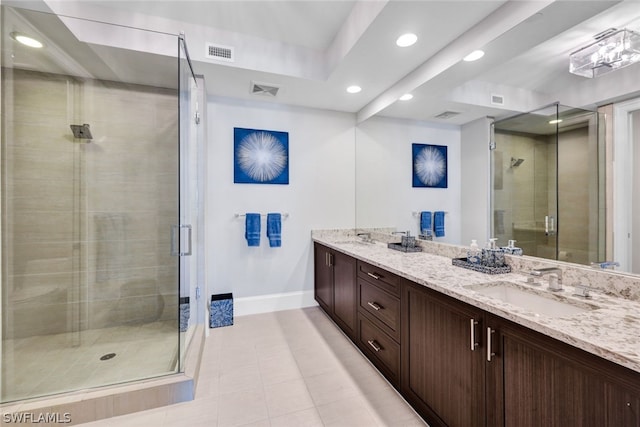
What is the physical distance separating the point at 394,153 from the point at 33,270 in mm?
3572

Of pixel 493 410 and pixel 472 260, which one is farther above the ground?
pixel 472 260

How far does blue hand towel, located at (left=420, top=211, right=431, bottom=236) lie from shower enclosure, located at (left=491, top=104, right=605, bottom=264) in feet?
1.93

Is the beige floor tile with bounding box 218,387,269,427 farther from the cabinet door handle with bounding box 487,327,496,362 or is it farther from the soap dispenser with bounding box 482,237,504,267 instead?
the soap dispenser with bounding box 482,237,504,267

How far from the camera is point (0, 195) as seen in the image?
2170mm

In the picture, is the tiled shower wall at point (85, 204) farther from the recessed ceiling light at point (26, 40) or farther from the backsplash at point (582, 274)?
the backsplash at point (582, 274)

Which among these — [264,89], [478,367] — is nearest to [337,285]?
[478,367]

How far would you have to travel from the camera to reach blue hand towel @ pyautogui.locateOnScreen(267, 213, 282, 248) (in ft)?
10.4

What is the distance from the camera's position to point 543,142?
1594mm

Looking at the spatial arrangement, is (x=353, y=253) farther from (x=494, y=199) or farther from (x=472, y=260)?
(x=494, y=199)

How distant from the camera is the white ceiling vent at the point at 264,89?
8.97 feet

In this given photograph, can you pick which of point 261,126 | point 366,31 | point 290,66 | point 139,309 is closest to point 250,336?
point 139,309

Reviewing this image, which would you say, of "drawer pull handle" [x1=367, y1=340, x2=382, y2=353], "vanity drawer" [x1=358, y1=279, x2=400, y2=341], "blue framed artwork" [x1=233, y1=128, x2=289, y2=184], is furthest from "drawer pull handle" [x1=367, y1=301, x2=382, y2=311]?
"blue framed artwork" [x1=233, y1=128, x2=289, y2=184]

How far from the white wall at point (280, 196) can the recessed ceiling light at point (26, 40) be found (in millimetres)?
1343

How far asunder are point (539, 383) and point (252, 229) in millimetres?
2649
